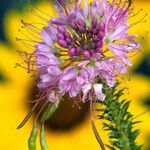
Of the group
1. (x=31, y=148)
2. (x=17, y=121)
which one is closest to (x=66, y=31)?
(x=31, y=148)

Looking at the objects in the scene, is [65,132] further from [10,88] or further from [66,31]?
[66,31]

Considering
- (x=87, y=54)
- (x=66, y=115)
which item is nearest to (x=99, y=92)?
(x=87, y=54)

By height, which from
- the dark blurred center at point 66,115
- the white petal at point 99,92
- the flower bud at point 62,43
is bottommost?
the dark blurred center at point 66,115

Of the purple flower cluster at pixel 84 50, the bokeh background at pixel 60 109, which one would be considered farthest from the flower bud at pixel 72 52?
the bokeh background at pixel 60 109

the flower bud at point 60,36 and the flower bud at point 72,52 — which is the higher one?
the flower bud at point 60,36

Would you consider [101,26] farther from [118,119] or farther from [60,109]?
[60,109]

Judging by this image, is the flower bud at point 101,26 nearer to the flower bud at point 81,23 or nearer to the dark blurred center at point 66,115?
the flower bud at point 81,23

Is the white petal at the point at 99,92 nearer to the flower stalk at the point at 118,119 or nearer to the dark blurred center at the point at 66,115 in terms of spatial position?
the flower stalk at the point at 118,119

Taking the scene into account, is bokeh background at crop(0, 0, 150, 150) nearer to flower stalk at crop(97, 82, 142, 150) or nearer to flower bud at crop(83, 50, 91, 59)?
flower stalk at crop(97, 82, 142, 150)

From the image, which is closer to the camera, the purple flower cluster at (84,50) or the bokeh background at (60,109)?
the purple flower cluster at (84,50)
